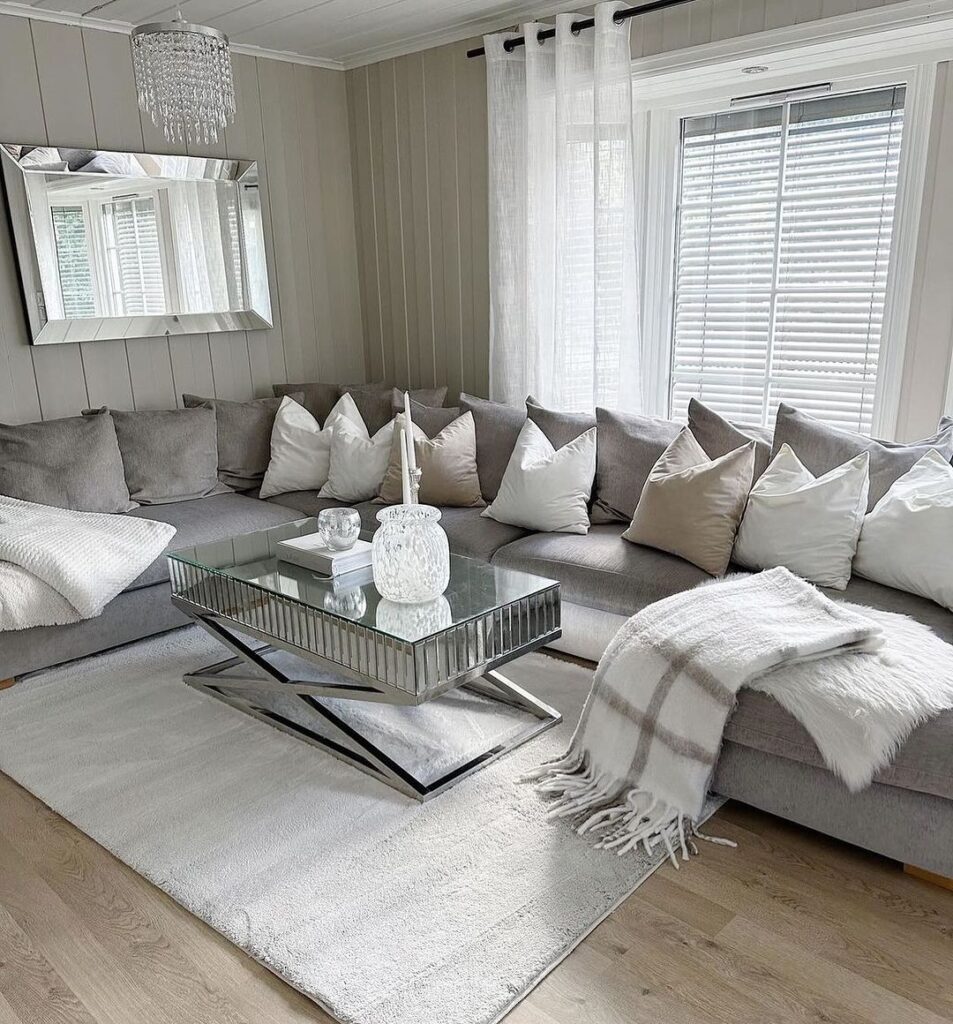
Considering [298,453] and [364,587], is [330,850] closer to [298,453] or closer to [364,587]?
[364,587]

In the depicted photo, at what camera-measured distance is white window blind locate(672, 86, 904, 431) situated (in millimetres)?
3279

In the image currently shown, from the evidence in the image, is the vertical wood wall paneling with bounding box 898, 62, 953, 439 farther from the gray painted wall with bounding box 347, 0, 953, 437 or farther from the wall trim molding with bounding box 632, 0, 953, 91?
the gray painted wall with bounding box 347, 0, 953, 437

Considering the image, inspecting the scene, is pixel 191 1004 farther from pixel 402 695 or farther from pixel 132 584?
pixel 132 584

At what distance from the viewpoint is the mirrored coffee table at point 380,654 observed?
2.33 metres

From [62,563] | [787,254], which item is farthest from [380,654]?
[787,254]

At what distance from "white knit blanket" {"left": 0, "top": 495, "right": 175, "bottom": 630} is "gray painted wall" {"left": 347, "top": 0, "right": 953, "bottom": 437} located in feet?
6.25

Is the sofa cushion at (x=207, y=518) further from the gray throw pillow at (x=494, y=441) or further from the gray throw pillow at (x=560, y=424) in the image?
the gray throw pillow at (x=560, y=424)

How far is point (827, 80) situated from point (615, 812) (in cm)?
275

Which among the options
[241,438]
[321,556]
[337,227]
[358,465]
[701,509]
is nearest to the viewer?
[321,556]

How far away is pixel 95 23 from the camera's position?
12.3 feet

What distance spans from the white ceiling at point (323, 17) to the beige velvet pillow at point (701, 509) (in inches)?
81.0

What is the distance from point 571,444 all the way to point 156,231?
7.23 ft

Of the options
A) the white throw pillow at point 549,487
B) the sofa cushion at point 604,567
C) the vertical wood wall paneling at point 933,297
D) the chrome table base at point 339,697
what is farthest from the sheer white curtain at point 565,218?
the chrome table base at point 339,697

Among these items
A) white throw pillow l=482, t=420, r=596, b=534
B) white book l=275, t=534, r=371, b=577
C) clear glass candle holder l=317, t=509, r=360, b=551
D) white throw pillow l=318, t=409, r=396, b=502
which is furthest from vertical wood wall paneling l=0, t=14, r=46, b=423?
white throw pillow l=482, t=420, r=596, b=534
